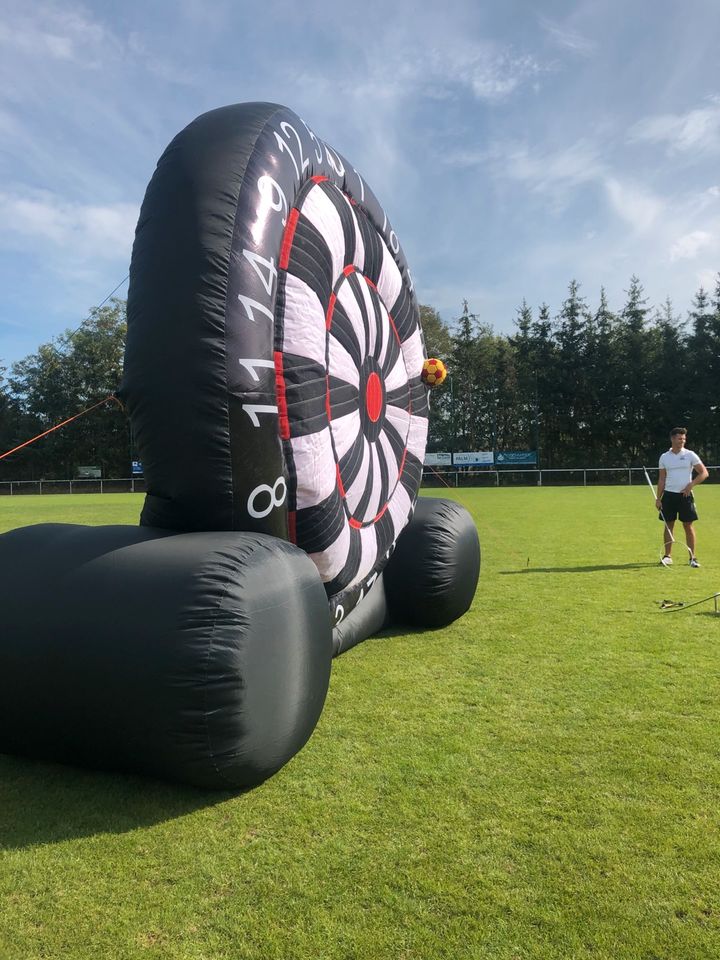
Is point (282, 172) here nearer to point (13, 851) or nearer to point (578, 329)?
point (13, 851)

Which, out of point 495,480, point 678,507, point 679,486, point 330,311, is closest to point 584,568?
point 678,507

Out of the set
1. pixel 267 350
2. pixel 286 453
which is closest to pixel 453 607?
pixel 286 453

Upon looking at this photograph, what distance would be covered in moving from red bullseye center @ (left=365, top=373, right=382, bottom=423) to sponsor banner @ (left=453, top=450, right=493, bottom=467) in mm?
32628

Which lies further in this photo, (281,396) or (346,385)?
(346,385)

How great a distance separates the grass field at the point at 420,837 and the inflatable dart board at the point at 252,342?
3.23 ft

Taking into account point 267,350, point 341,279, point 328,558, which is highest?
point 341,279

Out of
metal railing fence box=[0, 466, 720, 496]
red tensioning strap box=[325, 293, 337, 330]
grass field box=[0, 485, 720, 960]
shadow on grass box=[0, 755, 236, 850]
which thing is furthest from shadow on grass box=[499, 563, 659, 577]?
metal railing fence box=[0, 466, 720, 496]

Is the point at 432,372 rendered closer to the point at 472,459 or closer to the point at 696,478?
the point at 696,478

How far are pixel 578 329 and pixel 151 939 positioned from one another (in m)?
43.1

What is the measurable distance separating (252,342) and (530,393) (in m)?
40.1

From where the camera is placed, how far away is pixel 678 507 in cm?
783

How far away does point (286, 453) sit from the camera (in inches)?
121

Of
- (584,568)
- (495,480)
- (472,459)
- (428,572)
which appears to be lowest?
(584,568)

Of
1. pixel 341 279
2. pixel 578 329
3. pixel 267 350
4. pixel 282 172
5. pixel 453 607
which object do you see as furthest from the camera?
pixel 578 329
